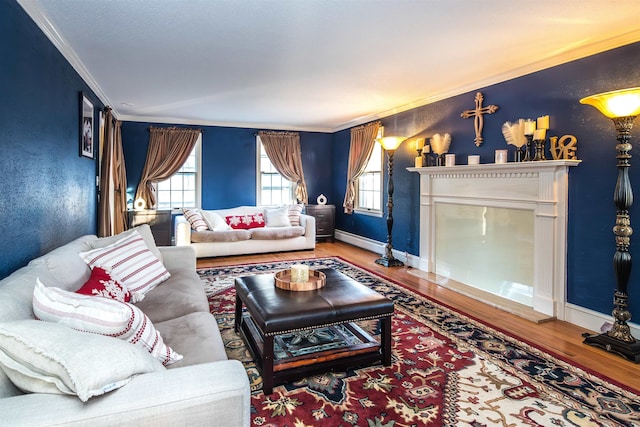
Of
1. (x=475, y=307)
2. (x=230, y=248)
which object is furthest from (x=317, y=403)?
(x=230, y=248)

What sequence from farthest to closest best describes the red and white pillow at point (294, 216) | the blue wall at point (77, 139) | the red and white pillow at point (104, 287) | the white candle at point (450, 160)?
the red and white pillow at point (294, 216) → the white candle at point (450, 160) → the blue wall at point (77, 139) → the red and white pillow at point (104, 287)

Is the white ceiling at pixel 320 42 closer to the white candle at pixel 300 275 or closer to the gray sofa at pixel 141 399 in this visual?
the white candle at pixel 300 275

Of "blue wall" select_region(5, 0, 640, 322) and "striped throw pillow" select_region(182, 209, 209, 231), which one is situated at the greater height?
"blue wall" select_region(5, 0, 640, 322)

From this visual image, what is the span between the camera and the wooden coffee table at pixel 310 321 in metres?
2.16

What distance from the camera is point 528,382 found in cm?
228

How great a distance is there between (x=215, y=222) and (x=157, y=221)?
951 millimetres

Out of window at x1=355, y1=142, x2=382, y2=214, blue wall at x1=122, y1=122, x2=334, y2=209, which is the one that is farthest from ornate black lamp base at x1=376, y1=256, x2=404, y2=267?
blue wall at x1=122, y1=122, x2=334, y2=209

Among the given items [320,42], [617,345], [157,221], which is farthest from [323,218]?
[617,345]

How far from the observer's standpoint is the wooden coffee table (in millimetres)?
2162

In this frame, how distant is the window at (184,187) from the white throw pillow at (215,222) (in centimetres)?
95

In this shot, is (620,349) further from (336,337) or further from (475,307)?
(336,337)

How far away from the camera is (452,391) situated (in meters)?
2.19

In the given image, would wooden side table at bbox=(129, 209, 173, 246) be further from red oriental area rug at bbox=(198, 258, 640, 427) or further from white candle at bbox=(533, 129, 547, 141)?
white candle at bbox=(533, 129, 547, 141)

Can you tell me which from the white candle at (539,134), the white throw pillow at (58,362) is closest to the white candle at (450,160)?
the white candle at (539,134)
